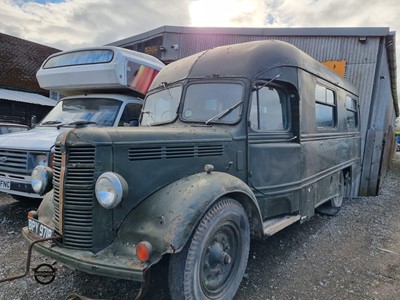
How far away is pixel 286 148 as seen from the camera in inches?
154

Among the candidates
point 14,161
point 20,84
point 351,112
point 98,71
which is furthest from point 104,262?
point 20,84

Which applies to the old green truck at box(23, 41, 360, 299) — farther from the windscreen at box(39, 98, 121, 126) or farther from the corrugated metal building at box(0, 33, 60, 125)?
the corrugated metal building at box(0, 33, 60, 125)

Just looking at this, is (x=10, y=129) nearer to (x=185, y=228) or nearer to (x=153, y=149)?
(x=153, y=149)

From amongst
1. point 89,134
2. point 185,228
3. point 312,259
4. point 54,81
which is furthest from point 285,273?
point 54,81

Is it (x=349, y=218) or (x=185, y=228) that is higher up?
(x=185, y=228)

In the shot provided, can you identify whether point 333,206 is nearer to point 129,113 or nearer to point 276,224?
point 276,224

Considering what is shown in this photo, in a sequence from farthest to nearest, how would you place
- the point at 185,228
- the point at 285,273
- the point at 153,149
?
the point at 285,273, the point at 153,149, the point at 185,228

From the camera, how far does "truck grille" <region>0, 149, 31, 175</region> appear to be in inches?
190

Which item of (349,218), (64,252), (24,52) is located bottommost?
(349,218)

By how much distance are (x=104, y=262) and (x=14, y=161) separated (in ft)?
11.3

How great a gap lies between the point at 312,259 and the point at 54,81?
20.3 feet

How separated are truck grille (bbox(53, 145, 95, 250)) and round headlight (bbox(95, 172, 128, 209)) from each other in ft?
0.34

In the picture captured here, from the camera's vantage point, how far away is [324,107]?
513cm

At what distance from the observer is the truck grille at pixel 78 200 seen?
2.53 metres
